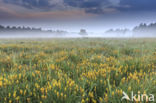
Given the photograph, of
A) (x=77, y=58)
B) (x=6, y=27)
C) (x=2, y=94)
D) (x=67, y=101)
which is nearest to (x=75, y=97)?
(x=67, y=101)

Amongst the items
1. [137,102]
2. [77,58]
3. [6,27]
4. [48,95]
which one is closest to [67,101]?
[48,95]

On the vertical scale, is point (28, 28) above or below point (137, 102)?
above

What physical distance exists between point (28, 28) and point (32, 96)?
19688 cm

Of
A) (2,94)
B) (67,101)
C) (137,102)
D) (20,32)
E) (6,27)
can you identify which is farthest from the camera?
(20,32)

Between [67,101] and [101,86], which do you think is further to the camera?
[101,86]

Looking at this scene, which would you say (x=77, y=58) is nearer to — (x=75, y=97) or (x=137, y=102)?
(x=75, y=97)

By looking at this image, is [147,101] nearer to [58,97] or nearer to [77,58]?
[58,97]

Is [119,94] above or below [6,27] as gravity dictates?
below

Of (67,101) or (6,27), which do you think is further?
(6,27)

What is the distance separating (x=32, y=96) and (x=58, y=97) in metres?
0.56

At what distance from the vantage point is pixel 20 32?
166375 mm

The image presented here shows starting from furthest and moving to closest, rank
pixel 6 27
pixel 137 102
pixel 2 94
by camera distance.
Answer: pixel 6 27 < pixel 2 94 < pixel 137 102

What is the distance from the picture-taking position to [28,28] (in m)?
176

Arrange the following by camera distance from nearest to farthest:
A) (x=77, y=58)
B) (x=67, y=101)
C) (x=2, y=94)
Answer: (x=67, y=101), (x=2, y=94), (x=77, y=58)
